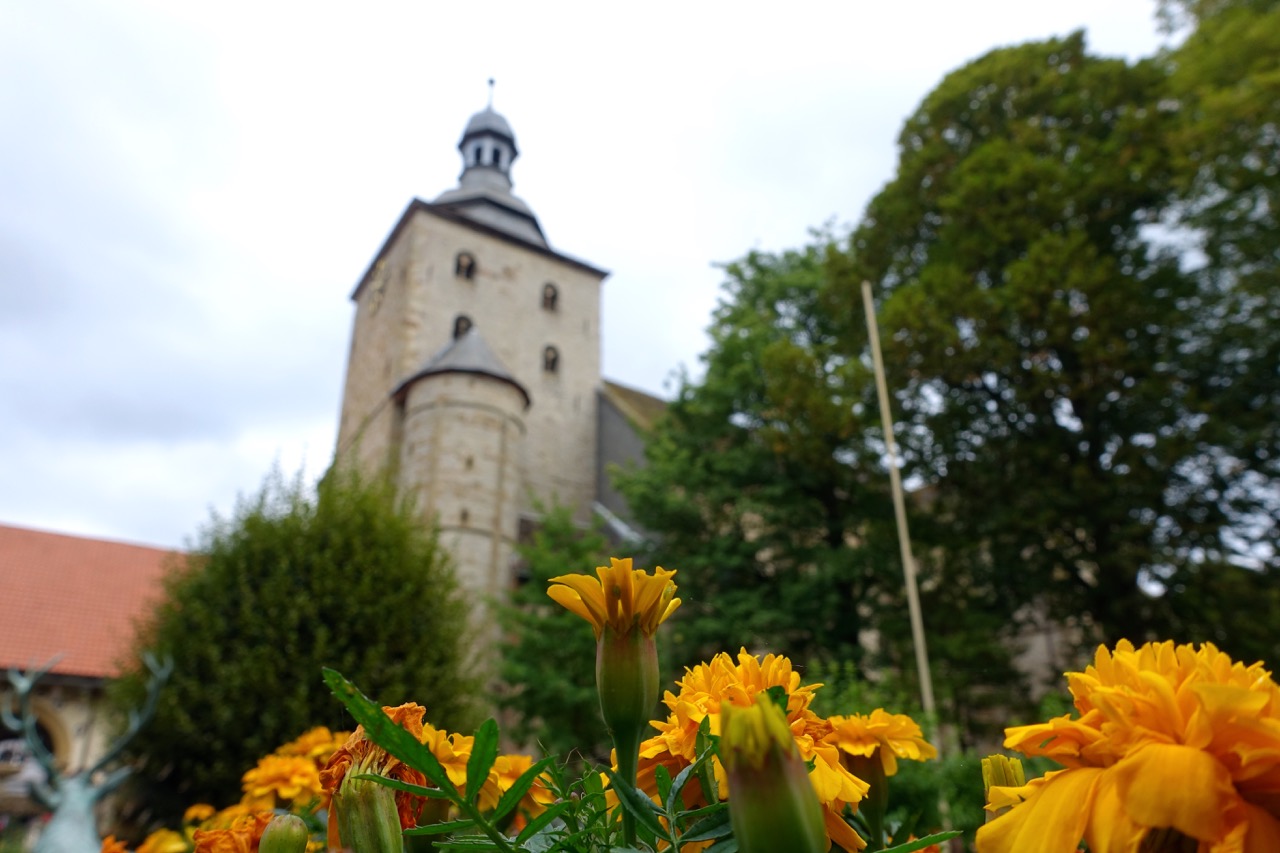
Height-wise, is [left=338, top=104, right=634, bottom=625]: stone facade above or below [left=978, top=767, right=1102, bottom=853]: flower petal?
above

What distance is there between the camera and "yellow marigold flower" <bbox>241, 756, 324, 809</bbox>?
70.1 inches

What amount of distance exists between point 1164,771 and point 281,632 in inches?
368

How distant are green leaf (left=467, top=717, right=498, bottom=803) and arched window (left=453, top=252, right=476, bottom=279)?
80.3 ft

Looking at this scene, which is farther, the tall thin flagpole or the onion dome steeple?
the onion dome steeple

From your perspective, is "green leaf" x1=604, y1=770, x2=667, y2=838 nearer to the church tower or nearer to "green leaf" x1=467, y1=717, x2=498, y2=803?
"green leaf" x1=467, y1=717, x2=498, y2=803

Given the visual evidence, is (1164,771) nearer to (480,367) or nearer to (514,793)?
(514,793)

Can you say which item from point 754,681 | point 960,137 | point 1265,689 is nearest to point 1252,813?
point 1265,689

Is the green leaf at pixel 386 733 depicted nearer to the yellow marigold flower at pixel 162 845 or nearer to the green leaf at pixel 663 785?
the green leaf at pixel 663 785

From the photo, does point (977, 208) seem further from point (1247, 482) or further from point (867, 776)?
point (867, 776)

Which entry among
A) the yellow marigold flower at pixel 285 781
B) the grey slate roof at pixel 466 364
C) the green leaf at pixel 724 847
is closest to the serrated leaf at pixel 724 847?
the green leaf at pixel 724 847

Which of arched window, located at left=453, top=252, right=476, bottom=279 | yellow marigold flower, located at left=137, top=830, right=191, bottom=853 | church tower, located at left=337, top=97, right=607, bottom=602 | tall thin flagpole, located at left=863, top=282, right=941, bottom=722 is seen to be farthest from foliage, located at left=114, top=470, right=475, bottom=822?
arched window, located at left=453, top=252, right=476, bottom=279

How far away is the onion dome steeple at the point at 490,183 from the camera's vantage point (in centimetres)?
2666

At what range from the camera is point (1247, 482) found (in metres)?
10.5

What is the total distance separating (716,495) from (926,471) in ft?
11.0
